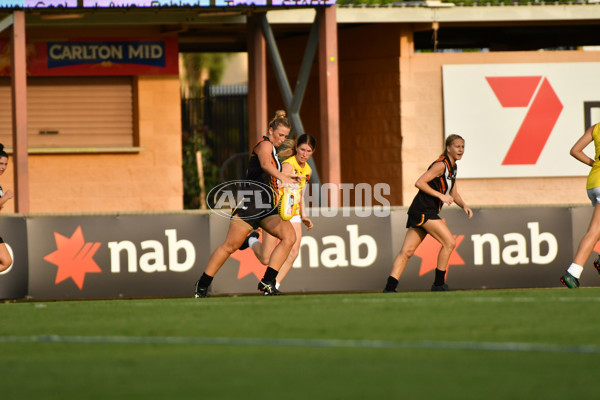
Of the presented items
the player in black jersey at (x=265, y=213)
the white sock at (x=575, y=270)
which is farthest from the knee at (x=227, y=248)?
the white sock at (x=575, y=270)

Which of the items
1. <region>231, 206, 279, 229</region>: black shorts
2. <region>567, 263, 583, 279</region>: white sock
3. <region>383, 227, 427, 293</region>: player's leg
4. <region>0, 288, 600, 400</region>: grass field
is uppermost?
<region>231, 206, 279, 229</region>: black shorts

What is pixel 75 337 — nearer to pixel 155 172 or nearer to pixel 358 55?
pixel 155 172

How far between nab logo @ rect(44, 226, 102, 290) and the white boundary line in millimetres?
5457

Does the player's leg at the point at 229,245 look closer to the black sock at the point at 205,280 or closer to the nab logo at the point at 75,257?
the black sock at the point at 205,280

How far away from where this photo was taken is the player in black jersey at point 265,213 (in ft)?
36.9

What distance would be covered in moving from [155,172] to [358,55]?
13.1ft

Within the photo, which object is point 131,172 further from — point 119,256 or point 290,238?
point 290,238

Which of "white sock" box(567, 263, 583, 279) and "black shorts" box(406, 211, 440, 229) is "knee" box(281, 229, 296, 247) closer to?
"black shorts" box(406, 211, 440, 229)

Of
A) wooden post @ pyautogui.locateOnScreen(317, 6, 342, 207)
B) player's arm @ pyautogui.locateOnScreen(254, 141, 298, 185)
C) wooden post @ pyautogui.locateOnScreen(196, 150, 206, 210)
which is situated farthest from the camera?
wooden post @ pyautogui.locateOnScreen(196, 150, 206, 210)

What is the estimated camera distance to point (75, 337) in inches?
315

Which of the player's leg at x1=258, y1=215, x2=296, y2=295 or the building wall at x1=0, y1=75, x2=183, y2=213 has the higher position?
the building wall at x1=0, y1=75, x2=183, y2=213

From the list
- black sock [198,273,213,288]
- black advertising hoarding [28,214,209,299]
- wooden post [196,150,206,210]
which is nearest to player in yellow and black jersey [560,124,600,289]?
black sock [198,273,213,288]

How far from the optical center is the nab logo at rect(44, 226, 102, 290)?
534 inches

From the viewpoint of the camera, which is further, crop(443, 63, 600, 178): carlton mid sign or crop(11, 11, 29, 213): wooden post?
crop(443, 63, 600, 178): carlton mid sign
